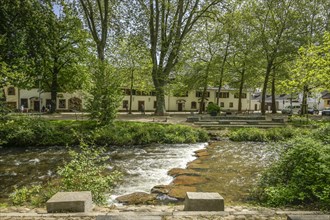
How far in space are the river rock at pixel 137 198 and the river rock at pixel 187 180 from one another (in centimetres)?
142

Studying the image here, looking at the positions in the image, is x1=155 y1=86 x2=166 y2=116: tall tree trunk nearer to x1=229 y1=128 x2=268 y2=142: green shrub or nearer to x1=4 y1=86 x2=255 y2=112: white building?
x1=4 y1=86 x2=255 y2=112: white building

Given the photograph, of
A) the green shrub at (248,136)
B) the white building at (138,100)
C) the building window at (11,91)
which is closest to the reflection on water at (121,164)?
the green shrub at (248,136)

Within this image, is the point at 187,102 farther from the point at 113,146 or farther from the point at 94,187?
the point at 94,187

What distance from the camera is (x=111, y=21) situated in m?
24.8

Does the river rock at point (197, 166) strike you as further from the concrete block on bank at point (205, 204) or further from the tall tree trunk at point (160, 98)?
the tall tree trunk at point (160, 98)

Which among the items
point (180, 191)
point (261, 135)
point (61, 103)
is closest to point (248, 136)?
point (261, 135)

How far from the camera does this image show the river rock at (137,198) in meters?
6.57

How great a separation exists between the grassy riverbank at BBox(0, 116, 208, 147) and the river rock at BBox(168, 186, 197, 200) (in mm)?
8392

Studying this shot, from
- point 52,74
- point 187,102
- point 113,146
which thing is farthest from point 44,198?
point 187,102

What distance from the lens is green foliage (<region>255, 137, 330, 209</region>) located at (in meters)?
4.73

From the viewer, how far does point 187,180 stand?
853cm

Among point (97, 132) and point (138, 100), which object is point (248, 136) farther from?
point (138, 100)

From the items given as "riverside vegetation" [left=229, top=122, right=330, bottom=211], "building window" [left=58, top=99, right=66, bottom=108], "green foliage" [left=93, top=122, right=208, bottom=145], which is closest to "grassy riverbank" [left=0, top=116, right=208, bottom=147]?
"green foliage" [left=93, top=122, right=208, bottom=145]

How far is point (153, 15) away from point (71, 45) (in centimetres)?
1067
